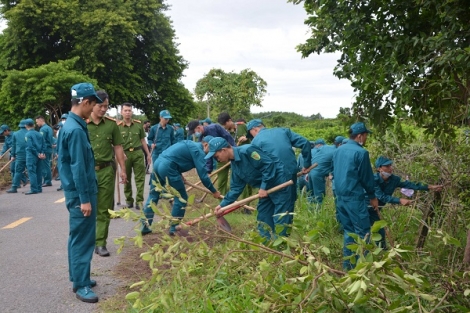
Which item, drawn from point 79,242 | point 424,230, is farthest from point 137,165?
point 424,230

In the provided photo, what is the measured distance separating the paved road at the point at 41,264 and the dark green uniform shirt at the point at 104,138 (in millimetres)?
1284

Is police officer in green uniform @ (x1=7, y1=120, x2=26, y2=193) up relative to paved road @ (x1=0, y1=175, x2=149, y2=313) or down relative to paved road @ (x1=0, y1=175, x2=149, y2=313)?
up

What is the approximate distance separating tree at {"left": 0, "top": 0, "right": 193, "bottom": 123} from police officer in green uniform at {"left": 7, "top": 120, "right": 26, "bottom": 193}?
647 inches

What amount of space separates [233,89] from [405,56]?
4184 centimetres

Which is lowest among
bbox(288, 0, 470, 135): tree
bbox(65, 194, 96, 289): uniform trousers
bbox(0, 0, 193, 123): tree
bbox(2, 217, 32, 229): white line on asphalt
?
bbox(2, 217, 32, 229): white line on asphalt

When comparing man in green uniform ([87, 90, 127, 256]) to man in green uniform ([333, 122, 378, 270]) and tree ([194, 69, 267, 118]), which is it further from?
tree ([194, 69, 267, 118])

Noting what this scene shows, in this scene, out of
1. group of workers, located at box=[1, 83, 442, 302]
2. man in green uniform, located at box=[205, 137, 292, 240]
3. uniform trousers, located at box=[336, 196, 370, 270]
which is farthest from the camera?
man in green uniform, located at box=[205, 137, 292, 240]

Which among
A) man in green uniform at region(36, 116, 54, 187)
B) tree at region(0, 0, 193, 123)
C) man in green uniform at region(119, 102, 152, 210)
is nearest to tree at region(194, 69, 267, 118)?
tree at region(0, 0, 193, 123)

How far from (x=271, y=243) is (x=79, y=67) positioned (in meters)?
28.6

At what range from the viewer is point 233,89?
152 ft

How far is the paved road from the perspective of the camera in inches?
206

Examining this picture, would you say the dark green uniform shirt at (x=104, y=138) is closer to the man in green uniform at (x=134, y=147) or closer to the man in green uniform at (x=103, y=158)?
the man in green uniform at (x=103, y=158)

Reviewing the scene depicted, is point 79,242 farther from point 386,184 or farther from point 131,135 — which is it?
point 131,135

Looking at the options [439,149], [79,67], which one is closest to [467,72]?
[439,149]
